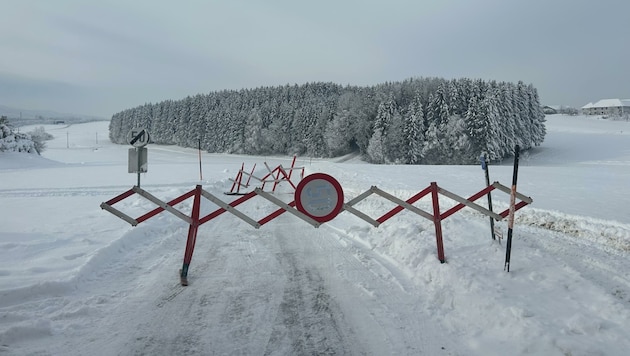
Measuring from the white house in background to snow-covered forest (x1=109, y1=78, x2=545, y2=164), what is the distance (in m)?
102

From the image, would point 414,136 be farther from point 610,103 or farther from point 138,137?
point 610,103

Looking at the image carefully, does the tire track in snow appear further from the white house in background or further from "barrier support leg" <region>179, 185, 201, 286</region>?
the white house in background

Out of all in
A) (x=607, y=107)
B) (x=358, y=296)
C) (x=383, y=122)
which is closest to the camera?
(x=358, y=296)

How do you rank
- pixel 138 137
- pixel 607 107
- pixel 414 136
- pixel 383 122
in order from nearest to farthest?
pixel 138 137 → pixel 414 136 → pixel 383 122 → pixel 607 107

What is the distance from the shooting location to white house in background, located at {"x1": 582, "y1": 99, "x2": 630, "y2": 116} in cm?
14000

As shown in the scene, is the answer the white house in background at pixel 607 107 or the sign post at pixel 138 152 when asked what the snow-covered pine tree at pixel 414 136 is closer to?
the sign post at pixel 138 152

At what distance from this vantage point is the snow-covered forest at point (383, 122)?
2206 inches

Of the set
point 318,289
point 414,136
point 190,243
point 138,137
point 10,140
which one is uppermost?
point 414,136

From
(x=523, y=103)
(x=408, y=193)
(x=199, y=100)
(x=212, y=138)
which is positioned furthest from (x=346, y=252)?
(x=199, y=100)

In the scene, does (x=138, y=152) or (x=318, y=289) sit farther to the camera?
(x=138, y=152)

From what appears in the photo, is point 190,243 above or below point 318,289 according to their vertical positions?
above

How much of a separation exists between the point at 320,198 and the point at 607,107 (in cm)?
18017

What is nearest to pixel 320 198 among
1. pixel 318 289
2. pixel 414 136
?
pixel 318 289

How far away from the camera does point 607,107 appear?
14500cm
